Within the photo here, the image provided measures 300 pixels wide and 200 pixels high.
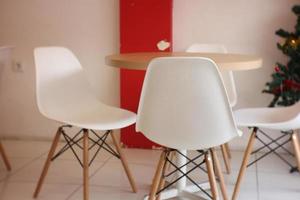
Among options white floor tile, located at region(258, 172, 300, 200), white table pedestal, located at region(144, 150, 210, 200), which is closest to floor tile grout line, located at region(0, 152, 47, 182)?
white table pedestal, located at region(144, 150, 210, 200)

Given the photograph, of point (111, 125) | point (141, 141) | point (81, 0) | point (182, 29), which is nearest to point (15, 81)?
point (81, 0)

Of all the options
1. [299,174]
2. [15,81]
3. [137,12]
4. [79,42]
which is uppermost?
[137,12]

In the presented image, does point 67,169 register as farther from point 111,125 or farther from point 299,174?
point 299,174

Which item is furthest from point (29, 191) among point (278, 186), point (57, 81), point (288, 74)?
point (288, 74)

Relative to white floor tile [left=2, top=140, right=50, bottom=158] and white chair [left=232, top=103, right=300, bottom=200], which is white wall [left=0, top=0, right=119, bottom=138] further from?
white chair [left=232, top=103, right=300, bottom=200]

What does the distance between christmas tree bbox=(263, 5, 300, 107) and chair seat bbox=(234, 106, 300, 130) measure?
39 cm

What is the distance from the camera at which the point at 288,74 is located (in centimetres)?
303

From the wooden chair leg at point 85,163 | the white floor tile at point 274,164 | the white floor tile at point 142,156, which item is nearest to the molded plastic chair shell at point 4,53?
the wooden chair leg at point 85,163

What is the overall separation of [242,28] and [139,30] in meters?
0.84

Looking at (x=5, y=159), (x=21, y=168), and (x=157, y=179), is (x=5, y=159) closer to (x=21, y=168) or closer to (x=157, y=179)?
(x=21, y=168)

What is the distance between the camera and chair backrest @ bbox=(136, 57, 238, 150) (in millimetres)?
1723

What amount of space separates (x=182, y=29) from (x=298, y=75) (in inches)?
39.3

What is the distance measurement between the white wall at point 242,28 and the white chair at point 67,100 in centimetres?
106

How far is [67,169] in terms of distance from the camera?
3051mm
